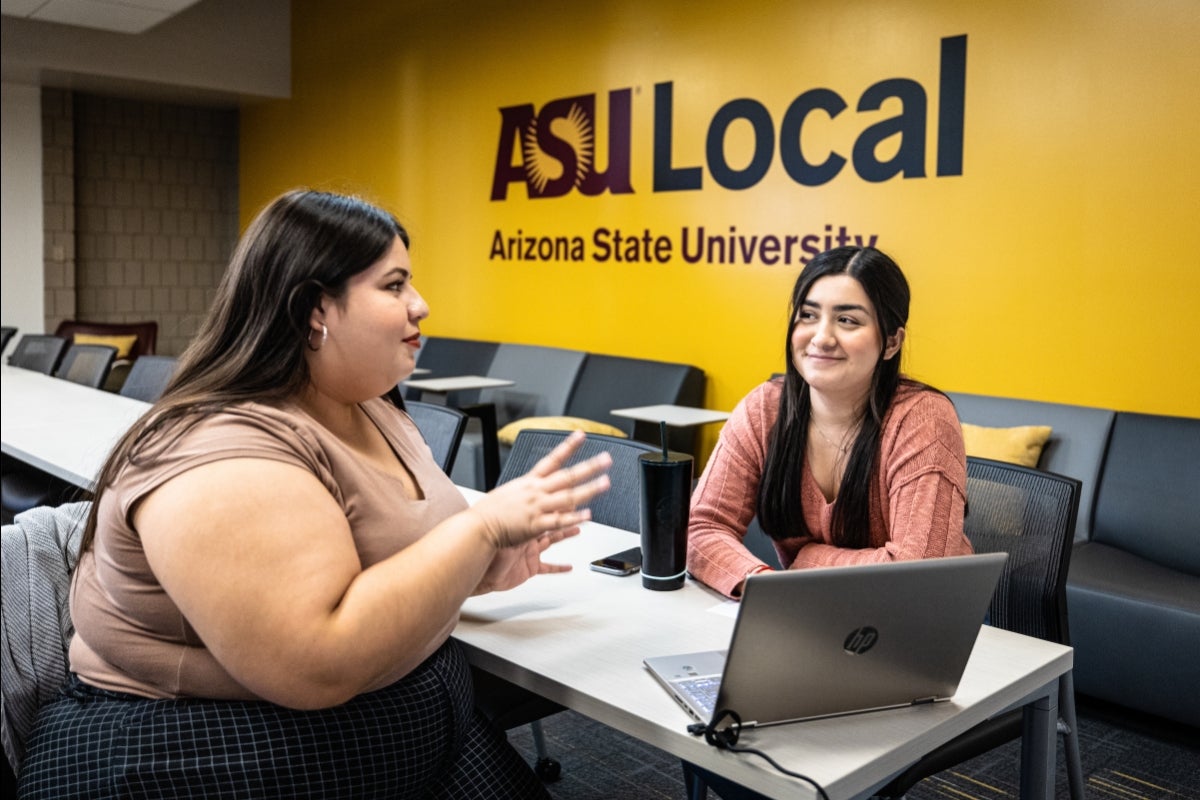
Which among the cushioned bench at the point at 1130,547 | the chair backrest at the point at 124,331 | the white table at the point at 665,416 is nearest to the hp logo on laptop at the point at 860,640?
the cushioned bench at the point at 1130,547

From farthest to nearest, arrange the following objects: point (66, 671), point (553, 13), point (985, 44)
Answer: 1. point (553, 13)
2. point (985, 44)
3. point (66, 671)

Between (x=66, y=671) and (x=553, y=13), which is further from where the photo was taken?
(x=553, y=13)

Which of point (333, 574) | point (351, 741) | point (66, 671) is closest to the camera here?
point (333, 574)

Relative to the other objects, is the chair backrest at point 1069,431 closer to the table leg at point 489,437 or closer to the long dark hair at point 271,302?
the table leg at point 489,437

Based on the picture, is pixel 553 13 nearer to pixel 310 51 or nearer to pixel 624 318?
pixel 624 318

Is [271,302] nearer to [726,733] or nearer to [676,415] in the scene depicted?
[726,733]

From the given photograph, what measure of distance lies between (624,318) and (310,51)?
3.85 m

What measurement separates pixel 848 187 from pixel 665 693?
3.56 m

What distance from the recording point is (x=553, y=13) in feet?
19.4

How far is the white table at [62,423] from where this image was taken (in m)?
2.90

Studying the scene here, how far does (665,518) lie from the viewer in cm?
175

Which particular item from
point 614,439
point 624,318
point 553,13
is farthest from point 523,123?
point 614,439

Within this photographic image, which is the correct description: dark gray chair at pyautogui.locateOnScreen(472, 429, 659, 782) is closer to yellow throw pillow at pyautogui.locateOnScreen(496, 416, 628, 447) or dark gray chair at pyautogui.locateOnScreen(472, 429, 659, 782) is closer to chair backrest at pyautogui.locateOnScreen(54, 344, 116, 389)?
yellow throw pillow at pyautogui.locateOnScreen(496, 416, 628, 447)

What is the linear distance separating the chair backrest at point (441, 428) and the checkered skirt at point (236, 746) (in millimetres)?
1266
